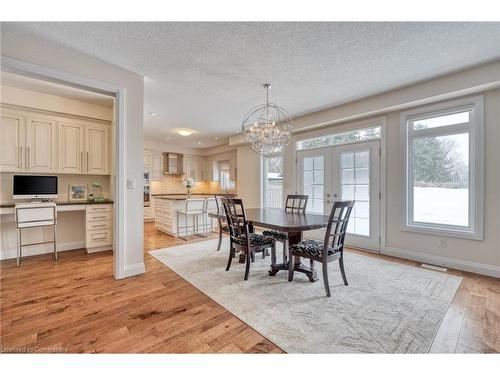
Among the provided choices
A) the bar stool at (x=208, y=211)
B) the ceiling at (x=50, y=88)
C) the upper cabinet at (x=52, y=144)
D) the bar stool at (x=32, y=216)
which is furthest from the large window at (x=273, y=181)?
the bar stool at (x=32, y=216)

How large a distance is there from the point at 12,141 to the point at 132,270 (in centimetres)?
282

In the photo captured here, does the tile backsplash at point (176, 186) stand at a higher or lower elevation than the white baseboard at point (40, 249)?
higher

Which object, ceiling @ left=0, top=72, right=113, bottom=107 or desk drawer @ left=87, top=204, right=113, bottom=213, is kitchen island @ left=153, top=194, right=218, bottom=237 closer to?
desk drawer @ left=87, top=204, right=113, bottom=213

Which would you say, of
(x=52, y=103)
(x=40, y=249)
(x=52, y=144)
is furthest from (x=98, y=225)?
(x=52, y=103)

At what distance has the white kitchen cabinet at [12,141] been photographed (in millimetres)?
3500

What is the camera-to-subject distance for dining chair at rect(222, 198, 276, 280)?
2.84 m

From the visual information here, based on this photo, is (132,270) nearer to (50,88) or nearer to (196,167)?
(50,88)

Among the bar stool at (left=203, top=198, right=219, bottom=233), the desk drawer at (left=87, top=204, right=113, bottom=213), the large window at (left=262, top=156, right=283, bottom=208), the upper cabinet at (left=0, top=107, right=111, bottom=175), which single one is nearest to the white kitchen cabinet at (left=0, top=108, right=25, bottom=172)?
the upper cabinet at (left=0, top=107, right=111, bottom=175)

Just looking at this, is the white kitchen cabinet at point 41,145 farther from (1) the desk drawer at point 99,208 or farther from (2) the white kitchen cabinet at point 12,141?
(1) the desk drawer at point 99,208

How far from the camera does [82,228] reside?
430cm

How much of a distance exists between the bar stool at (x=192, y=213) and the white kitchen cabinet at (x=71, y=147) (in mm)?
1993

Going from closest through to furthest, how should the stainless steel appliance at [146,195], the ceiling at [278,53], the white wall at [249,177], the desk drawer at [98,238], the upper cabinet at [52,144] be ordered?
the ceiling at [278,53], the upper cabinet at [52,144], the desk drawer at [98,238], the white wall at [249,177], the stainless steel appliance at [146,195]

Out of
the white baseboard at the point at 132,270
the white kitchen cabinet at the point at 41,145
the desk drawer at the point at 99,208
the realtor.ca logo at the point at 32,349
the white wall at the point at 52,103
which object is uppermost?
the white wall at the point at 52,103

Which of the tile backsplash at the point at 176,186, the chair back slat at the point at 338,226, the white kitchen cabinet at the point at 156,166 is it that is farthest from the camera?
the tile backsplash at the point at 176,186
